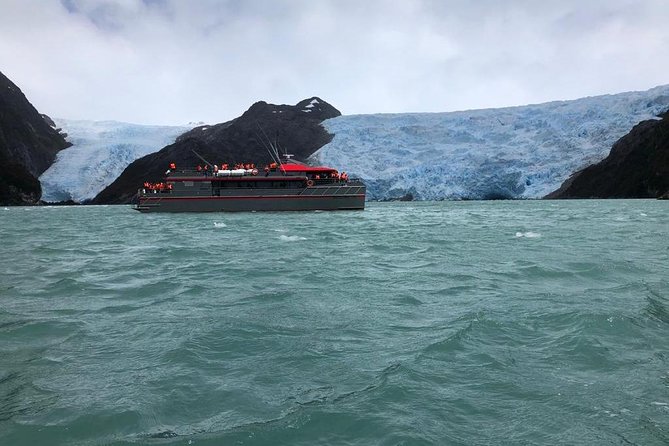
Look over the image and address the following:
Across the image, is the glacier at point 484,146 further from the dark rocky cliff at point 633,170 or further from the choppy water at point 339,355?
the choppy water at point 339,355

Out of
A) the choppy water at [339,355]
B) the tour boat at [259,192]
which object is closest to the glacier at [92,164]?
the tour boat at [259,192]

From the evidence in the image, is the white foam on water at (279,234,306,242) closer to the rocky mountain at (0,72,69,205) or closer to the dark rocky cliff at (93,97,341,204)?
the dark rocky cliff at (93,97,341,204)

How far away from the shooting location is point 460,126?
104 metres

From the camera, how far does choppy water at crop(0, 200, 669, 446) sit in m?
4.82

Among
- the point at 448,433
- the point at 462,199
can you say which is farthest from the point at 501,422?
the point at 462,199

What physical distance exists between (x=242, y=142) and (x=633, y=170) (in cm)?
9039

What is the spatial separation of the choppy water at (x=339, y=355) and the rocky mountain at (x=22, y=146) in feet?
326

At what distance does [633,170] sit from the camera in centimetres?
9969

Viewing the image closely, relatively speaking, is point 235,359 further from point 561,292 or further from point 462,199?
point 462,199

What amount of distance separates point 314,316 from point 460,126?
3950 inches

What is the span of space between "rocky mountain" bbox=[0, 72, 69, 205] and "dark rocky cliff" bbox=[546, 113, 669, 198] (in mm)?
102889

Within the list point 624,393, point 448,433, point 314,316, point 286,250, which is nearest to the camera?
point 448,433

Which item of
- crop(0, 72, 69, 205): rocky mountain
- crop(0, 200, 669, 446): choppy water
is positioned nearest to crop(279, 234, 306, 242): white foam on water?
crop(0, 200, 669, 446): choppy water

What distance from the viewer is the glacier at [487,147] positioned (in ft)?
299
